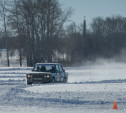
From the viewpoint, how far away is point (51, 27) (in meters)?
53.0

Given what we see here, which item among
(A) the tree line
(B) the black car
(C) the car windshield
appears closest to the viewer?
(B) the black car

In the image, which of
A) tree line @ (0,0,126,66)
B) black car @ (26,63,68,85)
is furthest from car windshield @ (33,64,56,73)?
tree line @ (0,0,126,66)

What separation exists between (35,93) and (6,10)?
38.4 metres

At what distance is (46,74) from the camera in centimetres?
2344

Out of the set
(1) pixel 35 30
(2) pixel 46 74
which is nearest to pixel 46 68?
(2) pixel 46 74

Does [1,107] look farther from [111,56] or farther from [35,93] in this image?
[111,56]

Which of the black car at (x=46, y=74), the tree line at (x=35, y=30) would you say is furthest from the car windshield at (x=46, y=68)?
the tree line at (x=35, y=30)

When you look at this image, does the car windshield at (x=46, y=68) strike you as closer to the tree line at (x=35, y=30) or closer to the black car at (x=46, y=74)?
the black car at (x=46, y=74)

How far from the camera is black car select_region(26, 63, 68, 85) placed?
2348 cm

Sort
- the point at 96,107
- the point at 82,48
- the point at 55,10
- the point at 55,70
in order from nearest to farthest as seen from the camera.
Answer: the point at 96,107 → the point at 55,70 → the point at 55,10 → the point at 82,48

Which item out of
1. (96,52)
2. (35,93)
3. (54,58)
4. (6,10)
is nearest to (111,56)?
(96,52)

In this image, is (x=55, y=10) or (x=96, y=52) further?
(x=96, y=52)

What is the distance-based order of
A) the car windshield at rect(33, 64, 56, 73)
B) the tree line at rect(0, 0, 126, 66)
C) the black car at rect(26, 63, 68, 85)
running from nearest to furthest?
the black car at rect(26, 63, 68, 85) < the car windshield at rect(33, 64, 56, 73) < the tree line at rect(0, 0, 126, 66)

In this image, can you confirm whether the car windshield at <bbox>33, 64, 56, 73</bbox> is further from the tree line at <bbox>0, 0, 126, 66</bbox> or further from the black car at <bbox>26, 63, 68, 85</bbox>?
the tree line at <bbox>0, 0, 126, 66</bbox>
